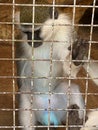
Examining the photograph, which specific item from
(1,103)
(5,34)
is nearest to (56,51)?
(1,103)

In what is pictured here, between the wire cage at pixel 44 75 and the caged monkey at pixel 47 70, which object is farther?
the caged monkey at pixel 47 70

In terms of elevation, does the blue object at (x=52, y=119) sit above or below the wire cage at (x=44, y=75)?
below

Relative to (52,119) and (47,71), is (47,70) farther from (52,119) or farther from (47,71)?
(52,119)

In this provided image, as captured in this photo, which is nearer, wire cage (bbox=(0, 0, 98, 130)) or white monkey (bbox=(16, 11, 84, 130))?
wire cage (bbox=(0, 0, 98, 130))

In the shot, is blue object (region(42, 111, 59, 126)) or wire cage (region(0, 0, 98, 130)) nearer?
→ wire cage (region(0, 0, 98, 130))

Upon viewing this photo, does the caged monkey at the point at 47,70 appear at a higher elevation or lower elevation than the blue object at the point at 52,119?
higher

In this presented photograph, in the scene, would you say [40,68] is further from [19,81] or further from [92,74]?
[92,74]

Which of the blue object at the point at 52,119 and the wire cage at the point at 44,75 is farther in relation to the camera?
the blue object at the point at 52,119

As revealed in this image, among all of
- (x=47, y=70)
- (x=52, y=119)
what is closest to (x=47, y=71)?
(x=47, y=70)

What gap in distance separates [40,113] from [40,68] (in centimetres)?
30

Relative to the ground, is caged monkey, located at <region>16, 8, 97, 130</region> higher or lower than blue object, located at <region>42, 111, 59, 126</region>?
higher

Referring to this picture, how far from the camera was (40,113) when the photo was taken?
237 centimetres

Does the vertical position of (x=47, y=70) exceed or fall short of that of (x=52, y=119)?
it exceeds it

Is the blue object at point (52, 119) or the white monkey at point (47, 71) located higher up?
the white monkey at point (47, 71)
